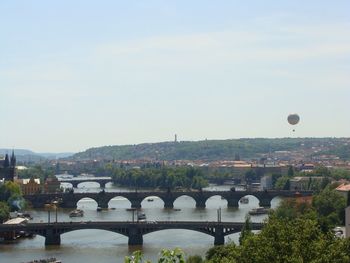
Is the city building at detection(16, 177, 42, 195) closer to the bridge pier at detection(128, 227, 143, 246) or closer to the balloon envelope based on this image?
the balloon envelope

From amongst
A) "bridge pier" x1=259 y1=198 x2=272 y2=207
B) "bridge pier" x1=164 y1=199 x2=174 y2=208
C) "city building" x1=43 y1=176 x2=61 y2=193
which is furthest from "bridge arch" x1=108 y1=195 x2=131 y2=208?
"bridge pier" x1=259 y1=198 x2=272 y2=207

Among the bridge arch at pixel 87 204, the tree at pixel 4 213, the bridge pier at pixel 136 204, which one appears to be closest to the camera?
the tree at pixel 4 213

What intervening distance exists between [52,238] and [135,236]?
415 centimetres

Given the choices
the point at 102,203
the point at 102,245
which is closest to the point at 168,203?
the point at 102,203

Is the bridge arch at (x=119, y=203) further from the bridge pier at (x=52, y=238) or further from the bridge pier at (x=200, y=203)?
the bridge pier at (x=52, y=238)

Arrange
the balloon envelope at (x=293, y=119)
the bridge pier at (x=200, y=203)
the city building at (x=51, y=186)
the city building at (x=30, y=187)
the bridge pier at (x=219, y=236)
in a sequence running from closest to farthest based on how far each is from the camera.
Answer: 1. the bridge pier at (x=219, y=236)
2. the balloon envelope at (x=293, y=119)
3. the bridge pier at (x=200, y=203)
4. the city building at (x=30, y=187)
5. the city building at (x=51, y=186)

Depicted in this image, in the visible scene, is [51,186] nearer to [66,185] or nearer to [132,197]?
[132,197]

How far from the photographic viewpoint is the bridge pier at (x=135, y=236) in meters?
43.5

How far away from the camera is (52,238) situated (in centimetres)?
4375

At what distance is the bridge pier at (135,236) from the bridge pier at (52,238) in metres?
3.57

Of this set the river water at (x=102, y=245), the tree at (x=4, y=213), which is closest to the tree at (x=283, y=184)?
the river water at (x=102, y=245)

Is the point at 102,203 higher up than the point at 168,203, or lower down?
higher up

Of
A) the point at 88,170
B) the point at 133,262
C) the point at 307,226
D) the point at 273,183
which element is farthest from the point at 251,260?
the point at 88,170

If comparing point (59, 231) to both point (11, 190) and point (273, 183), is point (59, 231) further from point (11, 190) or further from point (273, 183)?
point (273, 183)
